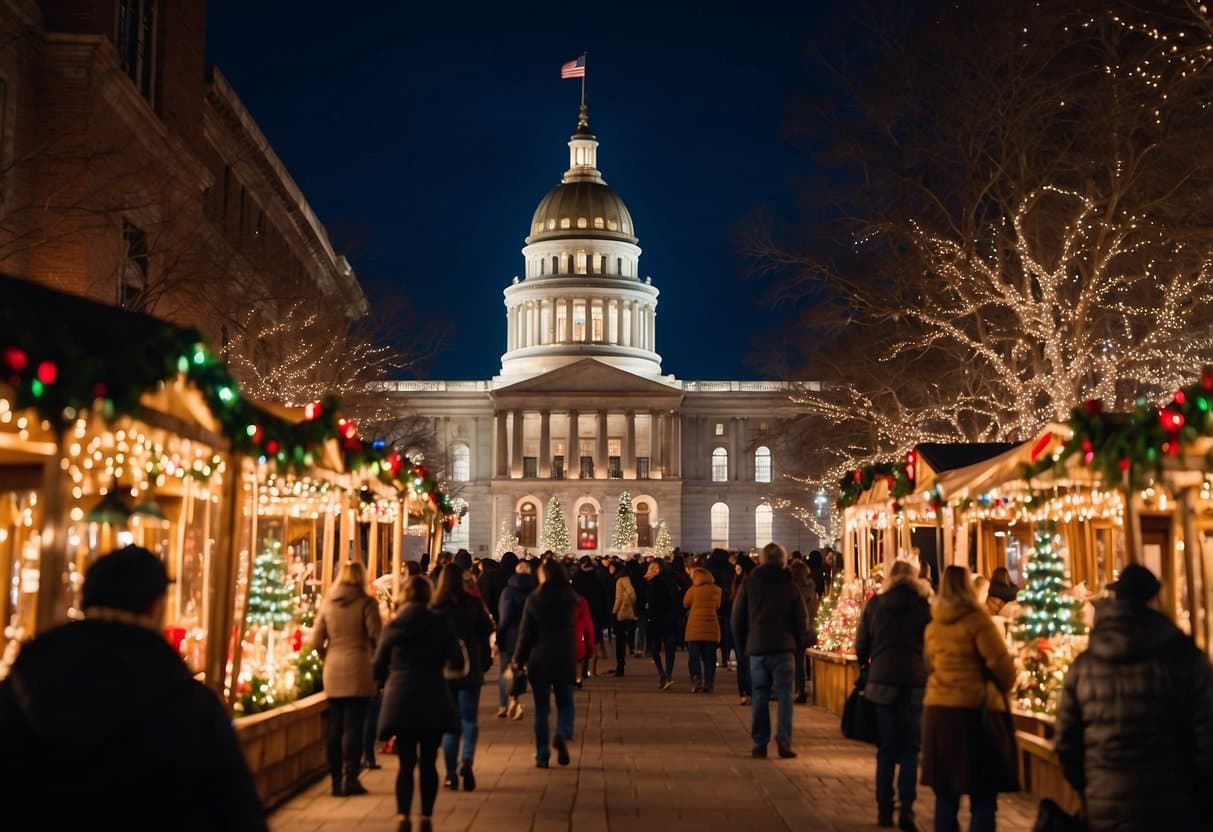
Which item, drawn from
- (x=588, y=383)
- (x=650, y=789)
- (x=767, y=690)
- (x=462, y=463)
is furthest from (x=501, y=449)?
(x=650, y=789)

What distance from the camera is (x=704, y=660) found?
2122 centimetres

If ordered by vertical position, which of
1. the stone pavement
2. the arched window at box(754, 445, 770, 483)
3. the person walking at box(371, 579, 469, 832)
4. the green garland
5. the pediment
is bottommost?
the stone pavement

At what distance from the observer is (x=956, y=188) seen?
30.6 m

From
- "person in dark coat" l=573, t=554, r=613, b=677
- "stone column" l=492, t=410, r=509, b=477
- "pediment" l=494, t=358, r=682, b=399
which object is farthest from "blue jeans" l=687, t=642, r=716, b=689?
"stone column" l=492, t=410, r=509, b=477

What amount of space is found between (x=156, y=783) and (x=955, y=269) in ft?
84.7

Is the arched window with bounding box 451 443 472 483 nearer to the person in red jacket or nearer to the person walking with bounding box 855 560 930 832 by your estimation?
the person in red jacket

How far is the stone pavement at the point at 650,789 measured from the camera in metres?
10.6

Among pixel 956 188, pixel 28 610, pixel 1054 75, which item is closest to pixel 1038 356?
pixel 956 188

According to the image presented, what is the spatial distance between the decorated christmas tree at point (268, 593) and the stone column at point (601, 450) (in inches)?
3777

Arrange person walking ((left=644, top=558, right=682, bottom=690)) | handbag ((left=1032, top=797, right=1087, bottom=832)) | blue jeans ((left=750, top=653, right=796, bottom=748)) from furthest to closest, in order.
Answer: person walking ((left=644, top=558, right=682, bottom=690))
blue jeans ((left=750, top=653, right=796, bottom=748))
handbag ((left=1032, top=797, right=1087, bottom=832))

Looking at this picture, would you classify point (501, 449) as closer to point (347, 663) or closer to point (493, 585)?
point (493, 585)

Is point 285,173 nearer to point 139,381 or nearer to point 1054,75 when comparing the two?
point 1054,75

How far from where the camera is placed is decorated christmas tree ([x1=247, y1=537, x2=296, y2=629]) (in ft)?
41.9

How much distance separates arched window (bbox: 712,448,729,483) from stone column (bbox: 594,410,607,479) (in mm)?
7819
